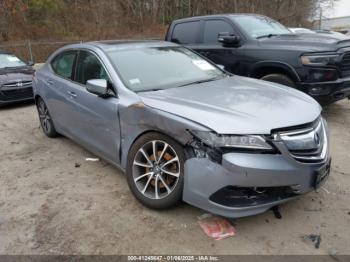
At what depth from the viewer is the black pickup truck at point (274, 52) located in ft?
17.8

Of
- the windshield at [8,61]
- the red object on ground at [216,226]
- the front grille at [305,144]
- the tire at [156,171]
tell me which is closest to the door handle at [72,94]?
the tire at [156,171]

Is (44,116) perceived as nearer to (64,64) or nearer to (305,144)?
(64,64)

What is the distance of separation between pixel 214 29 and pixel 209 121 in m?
4.55

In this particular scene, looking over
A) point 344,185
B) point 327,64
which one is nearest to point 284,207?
point 344,185

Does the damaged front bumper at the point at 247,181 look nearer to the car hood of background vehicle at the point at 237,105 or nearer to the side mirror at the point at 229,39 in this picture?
the car hood of background vehicle at the point at 237,105

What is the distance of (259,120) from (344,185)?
1.58m

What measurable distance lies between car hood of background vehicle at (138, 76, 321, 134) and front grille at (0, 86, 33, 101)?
603cm

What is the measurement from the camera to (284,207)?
132 inches

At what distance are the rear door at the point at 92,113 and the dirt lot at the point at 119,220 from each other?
43 centimetres

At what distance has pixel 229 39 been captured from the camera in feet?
20.6

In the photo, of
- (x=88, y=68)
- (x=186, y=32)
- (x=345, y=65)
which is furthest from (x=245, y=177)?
(x=186, y=32)

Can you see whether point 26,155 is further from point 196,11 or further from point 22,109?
point 196,11

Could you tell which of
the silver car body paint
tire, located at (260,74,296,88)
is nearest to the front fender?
the silver car body paint

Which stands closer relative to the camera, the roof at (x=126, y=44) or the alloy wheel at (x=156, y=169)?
the alloy wheel at (x=156, y=169)
